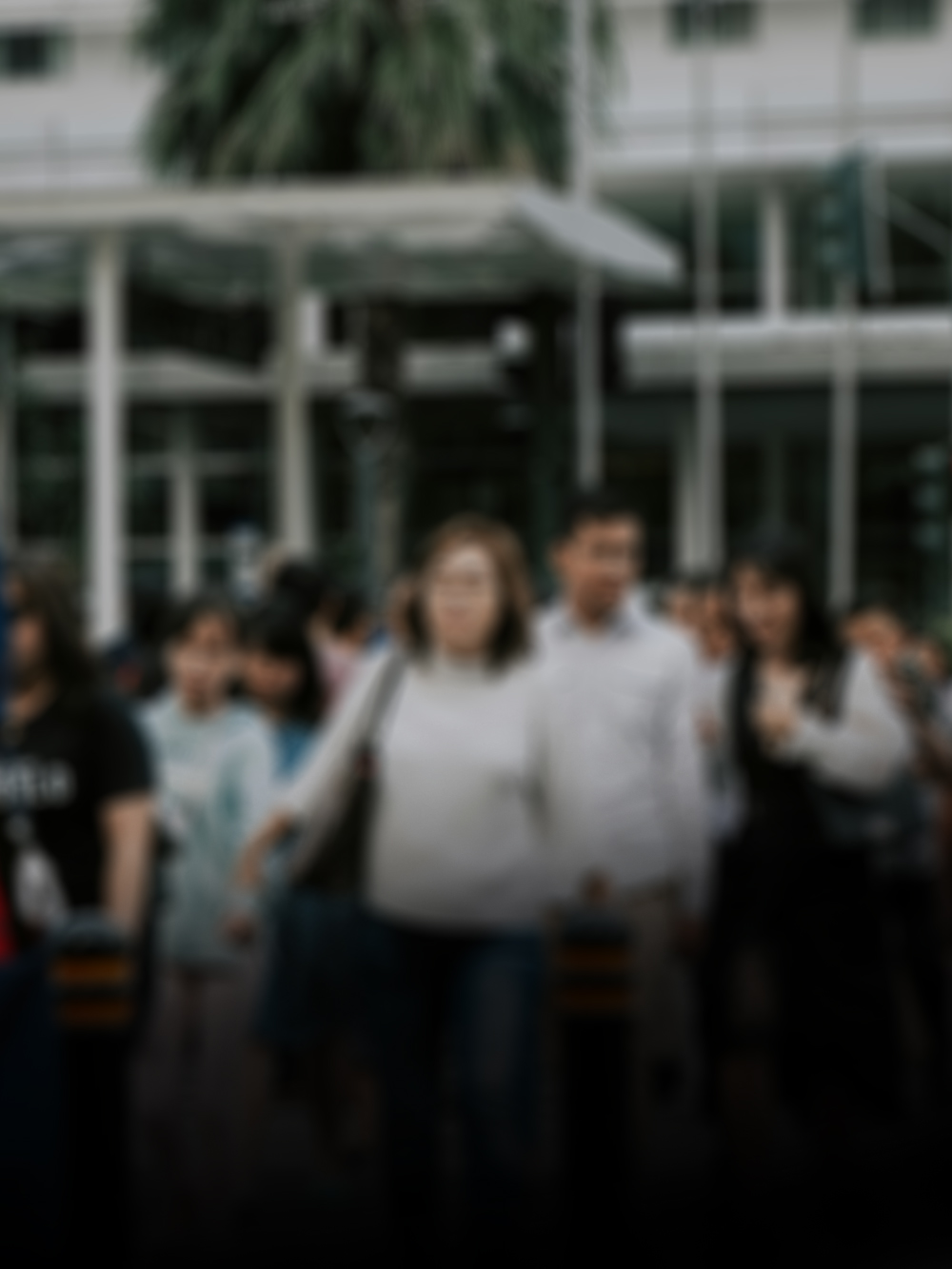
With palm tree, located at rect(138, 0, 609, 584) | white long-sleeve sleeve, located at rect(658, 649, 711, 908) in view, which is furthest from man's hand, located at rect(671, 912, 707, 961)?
palm tree, located at rect(138, 0, 609, 584)

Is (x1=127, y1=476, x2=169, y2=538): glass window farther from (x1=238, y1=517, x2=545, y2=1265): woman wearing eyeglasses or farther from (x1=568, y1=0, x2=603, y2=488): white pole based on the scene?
(x1=238, y1=517, x2=545, y2=1265): woman wearing eyeglasses

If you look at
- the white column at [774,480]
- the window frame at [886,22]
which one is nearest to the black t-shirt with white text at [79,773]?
the white column at [774,480]

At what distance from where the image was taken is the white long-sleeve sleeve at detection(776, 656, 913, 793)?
7.56 meters

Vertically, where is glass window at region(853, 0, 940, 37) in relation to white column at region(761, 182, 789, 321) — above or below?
above

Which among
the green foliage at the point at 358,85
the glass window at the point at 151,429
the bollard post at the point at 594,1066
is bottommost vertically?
the glass window at the point at 151,429

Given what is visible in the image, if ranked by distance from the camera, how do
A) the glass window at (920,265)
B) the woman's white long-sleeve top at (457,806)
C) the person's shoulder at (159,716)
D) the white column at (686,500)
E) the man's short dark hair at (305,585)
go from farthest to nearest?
the glass window at (920,265) < the white column at (686,500) < the man's short dark hair at (305,585) < the person's shoulder at (159,716) < the woman's white long-sleeve top at (457,806)

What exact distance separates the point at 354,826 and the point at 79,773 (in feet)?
1.99

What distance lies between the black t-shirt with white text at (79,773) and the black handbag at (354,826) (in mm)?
424

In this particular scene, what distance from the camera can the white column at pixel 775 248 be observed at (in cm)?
4347

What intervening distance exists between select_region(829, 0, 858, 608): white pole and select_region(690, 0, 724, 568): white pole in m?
1.45

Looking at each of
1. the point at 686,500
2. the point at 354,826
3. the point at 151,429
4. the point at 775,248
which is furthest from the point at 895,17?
the point at 354,826

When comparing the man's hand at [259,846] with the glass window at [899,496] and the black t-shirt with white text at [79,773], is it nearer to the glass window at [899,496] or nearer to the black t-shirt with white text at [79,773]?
the black t-shirt with white text at [79,773]

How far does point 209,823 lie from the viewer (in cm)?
795

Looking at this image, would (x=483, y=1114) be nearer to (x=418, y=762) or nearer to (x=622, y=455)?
(x=418, y=762)
